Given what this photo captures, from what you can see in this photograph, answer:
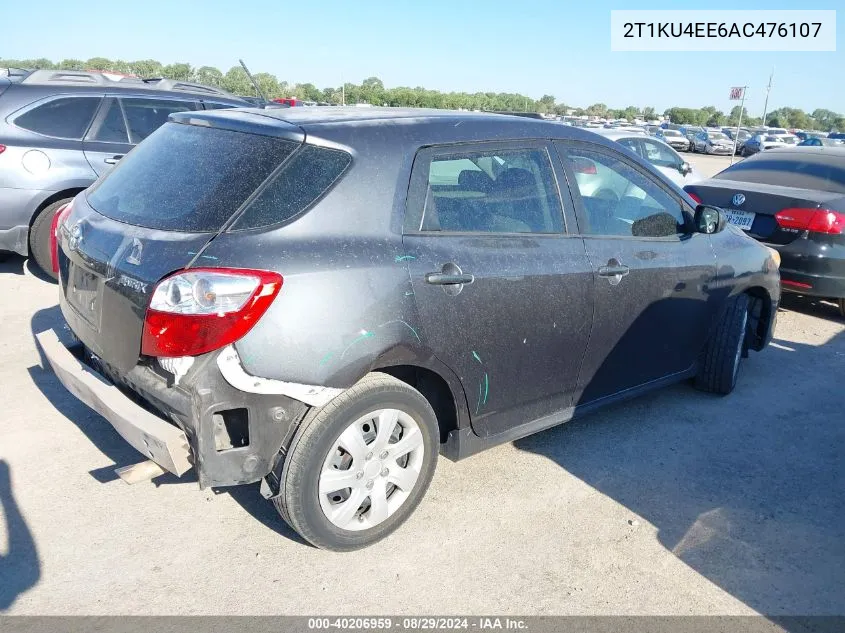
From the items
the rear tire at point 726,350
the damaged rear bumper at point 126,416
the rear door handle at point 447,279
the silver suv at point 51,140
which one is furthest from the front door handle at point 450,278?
the silver suv at point 51,140

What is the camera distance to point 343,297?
9.11 feet

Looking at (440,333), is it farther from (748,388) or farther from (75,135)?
(75,135)

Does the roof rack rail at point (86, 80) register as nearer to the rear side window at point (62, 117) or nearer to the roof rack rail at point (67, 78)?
the roof rack rail at point (67, 78)

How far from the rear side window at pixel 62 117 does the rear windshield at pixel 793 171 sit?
6.19 m

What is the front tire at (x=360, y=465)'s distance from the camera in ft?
9.20

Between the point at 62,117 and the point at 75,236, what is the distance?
13.6ft

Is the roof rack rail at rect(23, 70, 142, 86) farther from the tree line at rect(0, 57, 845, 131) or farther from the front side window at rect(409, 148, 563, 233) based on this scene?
the tree line at rect(0, 57, 845, 131)

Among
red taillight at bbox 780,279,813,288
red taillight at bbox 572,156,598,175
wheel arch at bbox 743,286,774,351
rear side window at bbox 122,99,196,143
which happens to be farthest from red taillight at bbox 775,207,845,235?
rear side window at bbox 122,99,196,143

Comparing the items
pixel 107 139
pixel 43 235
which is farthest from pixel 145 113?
Answer: pixel 43 235

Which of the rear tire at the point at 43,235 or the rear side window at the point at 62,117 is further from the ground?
the rear side window at the point at 62,117

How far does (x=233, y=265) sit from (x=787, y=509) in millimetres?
2890

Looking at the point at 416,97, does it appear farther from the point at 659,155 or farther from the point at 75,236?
the point at 75,236

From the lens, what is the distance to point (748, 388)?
205 inches

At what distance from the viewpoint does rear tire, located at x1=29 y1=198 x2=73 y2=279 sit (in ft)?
21.2
